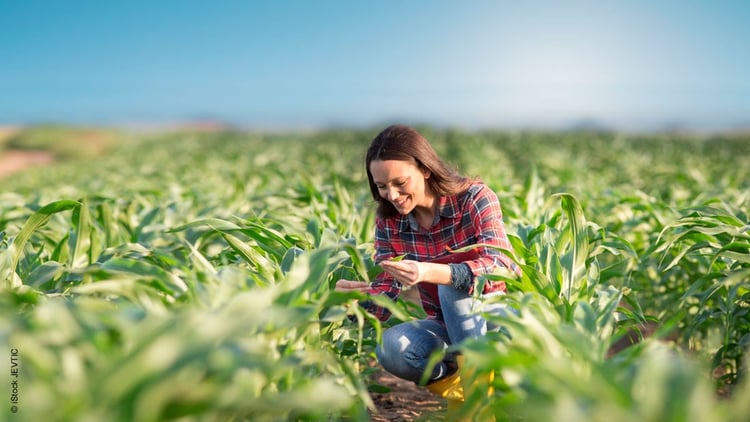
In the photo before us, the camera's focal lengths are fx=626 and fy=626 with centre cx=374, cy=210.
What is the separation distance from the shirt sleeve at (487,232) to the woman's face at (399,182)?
235 millimetres

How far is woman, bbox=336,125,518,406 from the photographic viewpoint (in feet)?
7.72

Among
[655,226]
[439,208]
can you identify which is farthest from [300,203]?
[655,226]

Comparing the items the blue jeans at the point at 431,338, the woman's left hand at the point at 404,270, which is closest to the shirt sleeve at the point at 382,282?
the blue jeans at the point at 431,338

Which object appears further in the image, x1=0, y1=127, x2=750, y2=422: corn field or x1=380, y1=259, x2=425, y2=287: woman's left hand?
x1=380, y1=259, x2=425, y2=287: woman's left hand

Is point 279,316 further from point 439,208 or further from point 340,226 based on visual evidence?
point 340,226

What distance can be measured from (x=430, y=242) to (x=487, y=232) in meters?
0.32

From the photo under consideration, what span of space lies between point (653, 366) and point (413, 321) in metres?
1.35


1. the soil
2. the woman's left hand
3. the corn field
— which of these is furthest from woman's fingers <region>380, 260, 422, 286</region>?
the soil

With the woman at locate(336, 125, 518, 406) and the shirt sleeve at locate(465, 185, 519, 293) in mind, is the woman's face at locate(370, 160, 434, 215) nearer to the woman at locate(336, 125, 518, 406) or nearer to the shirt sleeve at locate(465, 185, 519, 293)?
the woman at locate(336, 125, 518, 406)

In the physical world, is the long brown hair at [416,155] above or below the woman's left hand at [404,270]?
above

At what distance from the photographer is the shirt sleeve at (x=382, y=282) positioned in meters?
2.46

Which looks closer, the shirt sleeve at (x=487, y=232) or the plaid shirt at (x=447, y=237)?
the shirt sleeve at (x=487, y=232)

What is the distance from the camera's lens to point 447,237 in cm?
262

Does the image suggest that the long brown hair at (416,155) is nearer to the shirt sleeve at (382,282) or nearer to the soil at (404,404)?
the shirt sleeve at (382,282)
